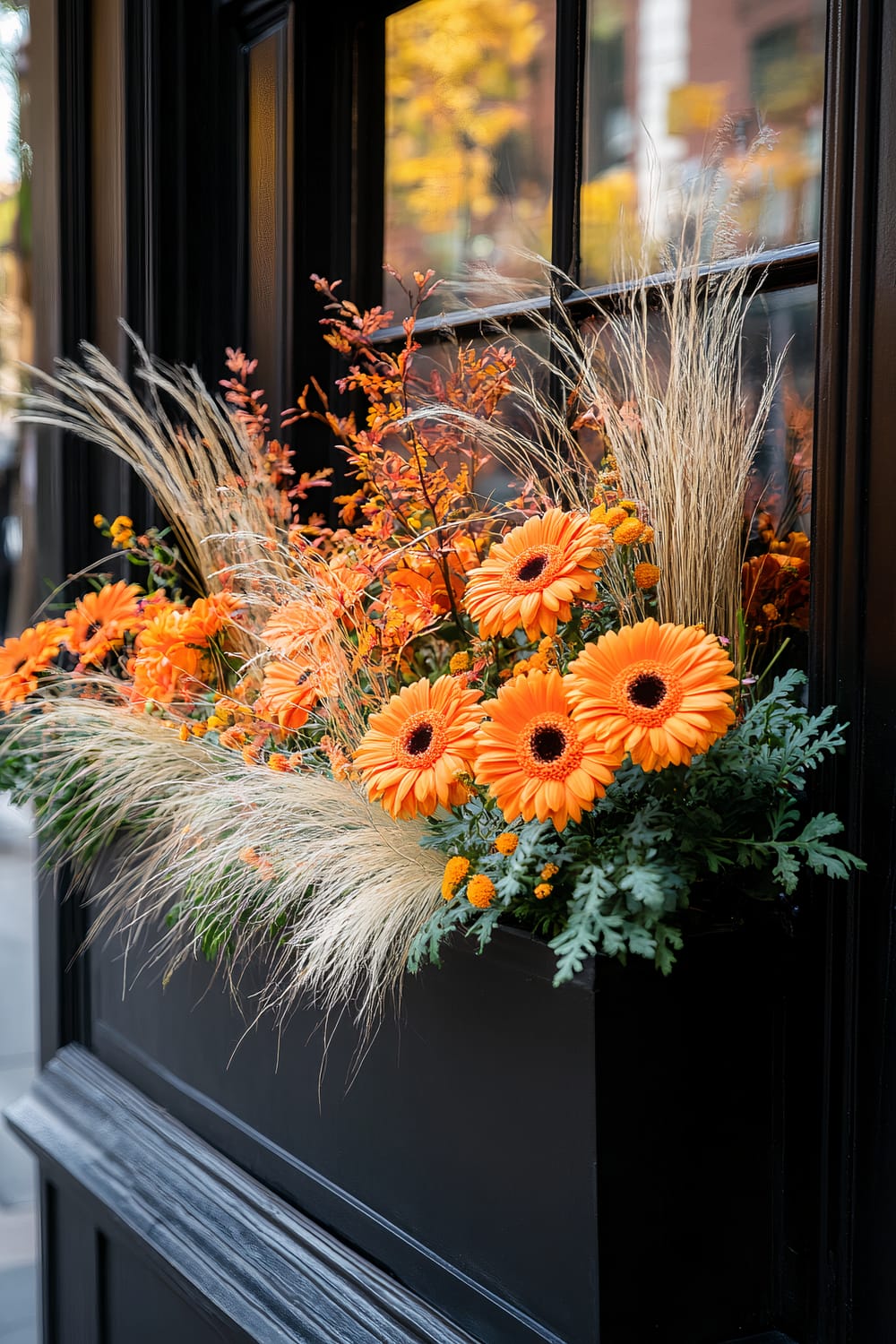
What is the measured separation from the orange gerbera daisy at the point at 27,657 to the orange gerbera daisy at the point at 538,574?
64 cm

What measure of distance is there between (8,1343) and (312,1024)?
161 cm

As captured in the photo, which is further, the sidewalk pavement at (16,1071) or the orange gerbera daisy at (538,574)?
the sidewalk pavement at (16,1071)

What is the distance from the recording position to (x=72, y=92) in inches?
58.9

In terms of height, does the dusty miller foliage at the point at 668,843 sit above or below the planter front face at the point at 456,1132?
above

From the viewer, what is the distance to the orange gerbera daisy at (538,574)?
741 millimetres

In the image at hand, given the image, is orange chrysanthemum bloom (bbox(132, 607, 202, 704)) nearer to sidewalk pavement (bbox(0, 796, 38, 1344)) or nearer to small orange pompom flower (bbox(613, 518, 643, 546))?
small orange pompom flower (bbox(613, 518, 643, 546))

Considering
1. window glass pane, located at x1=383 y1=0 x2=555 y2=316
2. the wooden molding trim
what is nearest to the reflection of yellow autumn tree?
window glass pane, located at x1=383 y1=0 x2=555 y2=316

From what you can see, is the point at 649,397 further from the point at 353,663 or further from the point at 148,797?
the point at 148,797

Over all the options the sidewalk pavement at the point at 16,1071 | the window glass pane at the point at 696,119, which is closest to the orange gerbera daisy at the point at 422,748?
the window glass pane at the point at 696,119

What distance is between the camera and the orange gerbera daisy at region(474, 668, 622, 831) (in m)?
0.68

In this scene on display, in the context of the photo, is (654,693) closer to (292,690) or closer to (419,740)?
(419,740)

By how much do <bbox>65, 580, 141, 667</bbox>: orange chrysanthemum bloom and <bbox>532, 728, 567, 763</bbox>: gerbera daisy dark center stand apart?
2.19ft

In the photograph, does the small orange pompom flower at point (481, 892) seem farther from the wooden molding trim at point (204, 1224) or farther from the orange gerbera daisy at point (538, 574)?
the wooden molding trim at point (204, 1224)

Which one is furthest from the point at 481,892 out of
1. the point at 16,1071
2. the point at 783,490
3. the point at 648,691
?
the point at 16,1071
